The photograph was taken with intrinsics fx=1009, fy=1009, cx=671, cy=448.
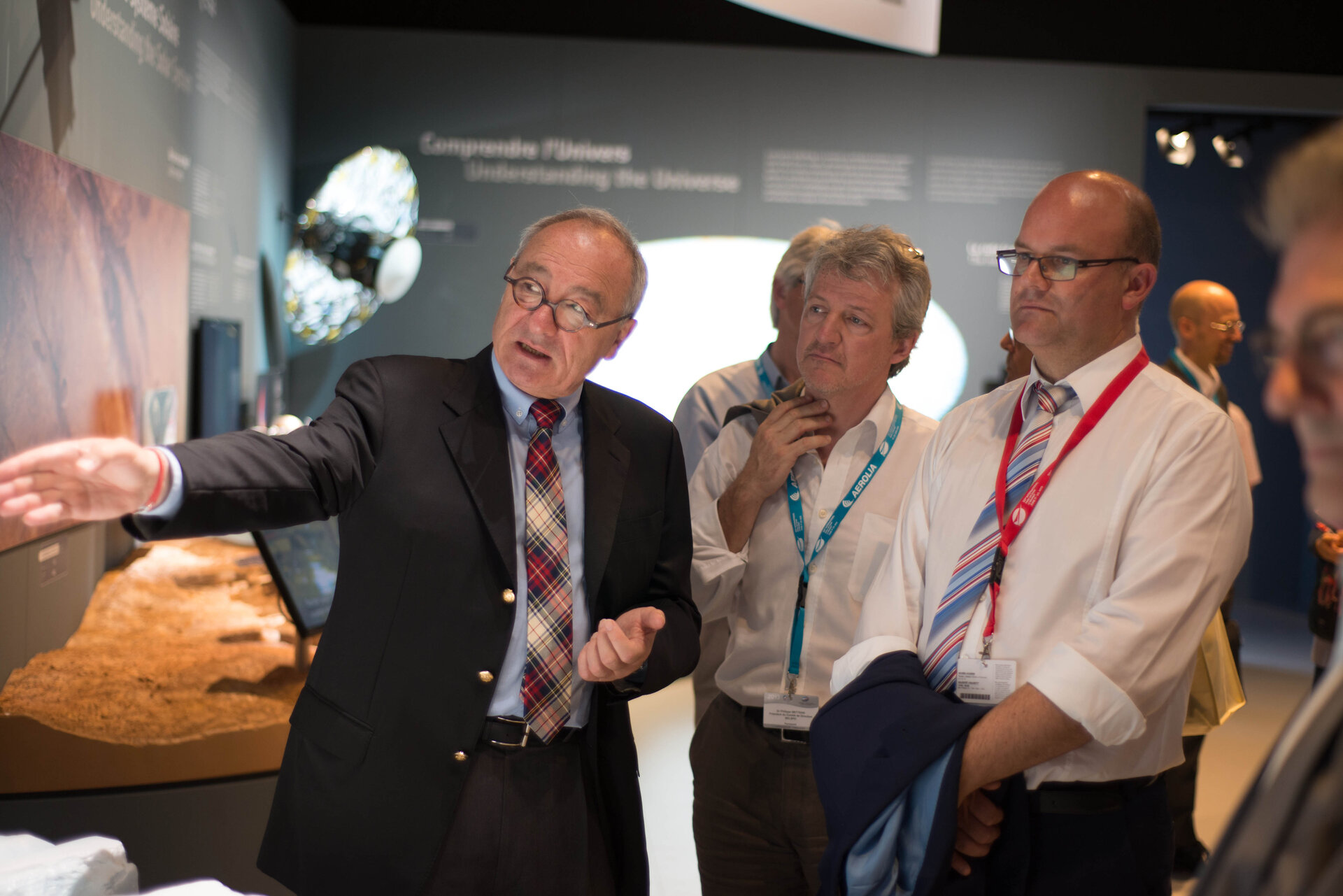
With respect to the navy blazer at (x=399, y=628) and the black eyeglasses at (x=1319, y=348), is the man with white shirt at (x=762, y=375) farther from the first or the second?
the black eyeglasses at (x=1319, y=348)

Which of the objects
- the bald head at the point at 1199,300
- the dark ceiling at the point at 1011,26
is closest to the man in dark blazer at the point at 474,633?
the bald head at the point at 1199,300

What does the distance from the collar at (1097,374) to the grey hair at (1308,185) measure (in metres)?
0.81

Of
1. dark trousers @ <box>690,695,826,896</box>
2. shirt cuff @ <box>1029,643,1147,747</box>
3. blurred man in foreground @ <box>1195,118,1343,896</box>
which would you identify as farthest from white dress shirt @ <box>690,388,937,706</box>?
blurred man in foreground @ <box>1195,118,1343,896</box>

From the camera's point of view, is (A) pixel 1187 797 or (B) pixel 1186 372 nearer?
(A) pixel 1187 797

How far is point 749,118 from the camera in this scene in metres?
6.45

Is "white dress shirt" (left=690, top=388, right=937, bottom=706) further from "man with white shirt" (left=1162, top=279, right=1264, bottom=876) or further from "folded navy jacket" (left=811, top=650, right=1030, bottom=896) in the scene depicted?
"man with white shirt" (left=1162, top=279, right=1264, bottom=876)

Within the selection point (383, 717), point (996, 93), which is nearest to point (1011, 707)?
point (383, 717)

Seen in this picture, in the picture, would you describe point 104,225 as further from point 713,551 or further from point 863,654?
point 863,654

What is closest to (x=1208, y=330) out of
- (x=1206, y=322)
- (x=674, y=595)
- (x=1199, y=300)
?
(x=1206, y=322)

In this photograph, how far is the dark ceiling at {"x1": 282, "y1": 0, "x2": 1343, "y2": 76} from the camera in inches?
252

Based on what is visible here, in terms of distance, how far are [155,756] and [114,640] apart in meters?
0.67

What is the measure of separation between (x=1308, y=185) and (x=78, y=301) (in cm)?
334

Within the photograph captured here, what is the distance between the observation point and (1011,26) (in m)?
6.59

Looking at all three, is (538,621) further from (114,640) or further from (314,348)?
(314,348)
